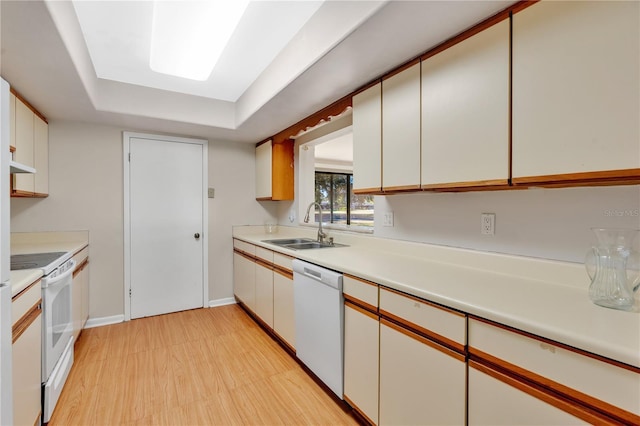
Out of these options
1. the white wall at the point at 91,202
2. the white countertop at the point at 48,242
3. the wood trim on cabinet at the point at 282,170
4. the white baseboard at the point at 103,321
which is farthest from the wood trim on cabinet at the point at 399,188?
the white baseboard at the point at 103,321

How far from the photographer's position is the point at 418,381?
124 cm

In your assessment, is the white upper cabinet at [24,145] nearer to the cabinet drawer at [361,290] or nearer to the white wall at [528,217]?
the cabinet drawer at [361,290]

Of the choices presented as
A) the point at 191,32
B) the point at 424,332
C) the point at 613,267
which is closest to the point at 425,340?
the point at 424,332

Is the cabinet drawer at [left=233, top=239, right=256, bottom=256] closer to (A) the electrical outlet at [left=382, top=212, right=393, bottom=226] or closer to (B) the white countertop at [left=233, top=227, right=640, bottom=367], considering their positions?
(B) the white countertop at [left=233, top=227, right=640, bottom=367]

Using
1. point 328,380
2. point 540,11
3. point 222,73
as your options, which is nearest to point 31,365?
point 328,380


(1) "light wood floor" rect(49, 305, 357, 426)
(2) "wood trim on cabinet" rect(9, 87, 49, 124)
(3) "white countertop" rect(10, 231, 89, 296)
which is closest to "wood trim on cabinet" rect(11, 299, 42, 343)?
(1) "light wood floor" rect(49, 305, 357, 426)

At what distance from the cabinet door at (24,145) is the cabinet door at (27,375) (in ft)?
4.07

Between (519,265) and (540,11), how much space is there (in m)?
1.05

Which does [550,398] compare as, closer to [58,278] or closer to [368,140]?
[368,140]

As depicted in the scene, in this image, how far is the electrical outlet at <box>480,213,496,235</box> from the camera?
1.56 m

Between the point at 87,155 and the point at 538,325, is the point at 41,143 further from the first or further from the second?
the point at 538,325

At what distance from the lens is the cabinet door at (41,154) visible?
98.1 inches

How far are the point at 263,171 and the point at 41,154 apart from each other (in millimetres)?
2024

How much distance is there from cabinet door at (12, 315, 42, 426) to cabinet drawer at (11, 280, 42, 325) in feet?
0.31
